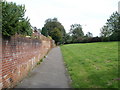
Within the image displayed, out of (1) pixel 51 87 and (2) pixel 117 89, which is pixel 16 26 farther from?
(2) pixel 117 89

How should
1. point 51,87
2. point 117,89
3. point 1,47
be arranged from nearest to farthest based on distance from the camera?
point 1,47 → point 117,89 → point 51,87

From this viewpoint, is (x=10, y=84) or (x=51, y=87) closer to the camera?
(x=10, y=84)

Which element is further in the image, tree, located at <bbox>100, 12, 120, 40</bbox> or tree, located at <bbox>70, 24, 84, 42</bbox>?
tree, located at <bbox>70, 24, 84, 42</bbox>

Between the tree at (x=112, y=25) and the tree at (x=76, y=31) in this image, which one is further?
the tree at (x=76, y=31)

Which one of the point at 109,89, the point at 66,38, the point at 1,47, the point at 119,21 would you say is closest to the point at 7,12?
the point at 1,47

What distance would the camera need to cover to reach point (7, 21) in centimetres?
352

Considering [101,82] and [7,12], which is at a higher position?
[7,12]

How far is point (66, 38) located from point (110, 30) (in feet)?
103

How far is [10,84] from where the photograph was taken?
12.4 ft

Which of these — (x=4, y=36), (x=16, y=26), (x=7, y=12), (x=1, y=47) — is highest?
(x=7, y=12)

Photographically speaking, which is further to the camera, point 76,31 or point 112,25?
point 76,31

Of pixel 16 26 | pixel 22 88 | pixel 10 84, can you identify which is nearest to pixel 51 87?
pixel 22 88

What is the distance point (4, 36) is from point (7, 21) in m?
0.46

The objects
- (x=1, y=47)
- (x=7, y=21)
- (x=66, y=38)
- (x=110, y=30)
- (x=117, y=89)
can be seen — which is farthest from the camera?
(x=66, y=38)
